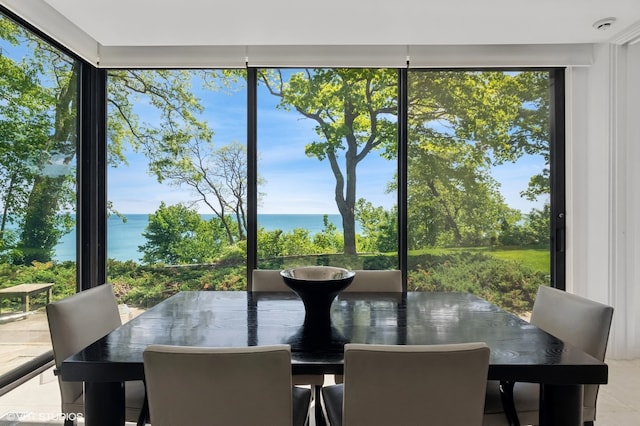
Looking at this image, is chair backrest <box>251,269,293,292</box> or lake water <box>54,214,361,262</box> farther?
lake water <box>54,214,361,262</box>

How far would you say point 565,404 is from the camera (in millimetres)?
1196

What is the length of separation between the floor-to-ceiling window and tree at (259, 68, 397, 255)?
1584 mm

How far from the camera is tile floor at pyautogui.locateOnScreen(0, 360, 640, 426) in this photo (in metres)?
2.06

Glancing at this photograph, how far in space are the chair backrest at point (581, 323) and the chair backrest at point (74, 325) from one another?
2.02 meters

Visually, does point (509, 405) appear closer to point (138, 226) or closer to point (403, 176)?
point (403, 176)

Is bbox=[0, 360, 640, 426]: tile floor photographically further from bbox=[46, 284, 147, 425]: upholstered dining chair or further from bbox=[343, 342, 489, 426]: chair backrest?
bbox=[343, 342, 489, 426]: chair backrest

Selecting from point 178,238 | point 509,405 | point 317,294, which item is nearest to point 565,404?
point 509,405

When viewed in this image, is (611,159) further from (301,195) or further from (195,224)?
(195,224)

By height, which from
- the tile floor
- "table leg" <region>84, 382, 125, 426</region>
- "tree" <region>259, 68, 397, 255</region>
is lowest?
the tile floor

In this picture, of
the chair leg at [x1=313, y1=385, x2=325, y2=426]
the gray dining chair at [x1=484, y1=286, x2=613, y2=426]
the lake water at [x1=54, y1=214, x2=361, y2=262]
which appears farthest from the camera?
the lake water at [x1=54, y1=214, x2=361, y2=262]

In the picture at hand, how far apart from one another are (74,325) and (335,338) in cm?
106

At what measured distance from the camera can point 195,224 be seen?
3.31 metres

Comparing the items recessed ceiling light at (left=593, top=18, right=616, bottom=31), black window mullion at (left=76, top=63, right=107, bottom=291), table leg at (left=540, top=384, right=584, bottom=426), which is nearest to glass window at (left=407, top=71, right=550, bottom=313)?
recessed ceiling light at (left=593, top=18, right=616, bottom=31)

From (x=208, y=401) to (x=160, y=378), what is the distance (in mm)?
137
